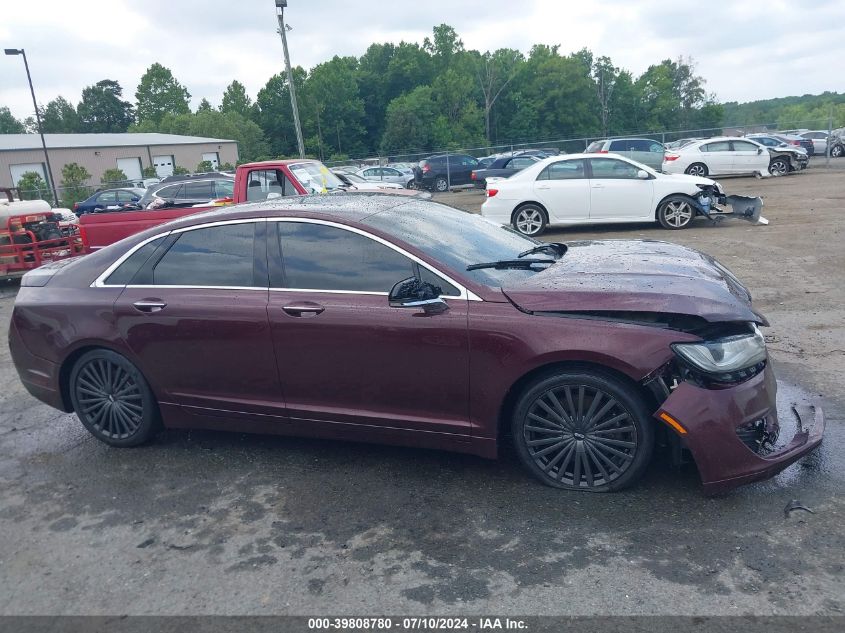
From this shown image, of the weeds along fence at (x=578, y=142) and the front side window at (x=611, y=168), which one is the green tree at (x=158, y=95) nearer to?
the weeds along fence at (x=578, y=142)

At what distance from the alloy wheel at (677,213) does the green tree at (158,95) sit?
11078 cm

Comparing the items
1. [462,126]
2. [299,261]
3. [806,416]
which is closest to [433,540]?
[299,261]

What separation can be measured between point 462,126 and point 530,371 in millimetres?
76744

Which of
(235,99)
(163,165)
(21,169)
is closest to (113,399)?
(21,169)

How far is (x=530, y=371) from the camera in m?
3.90

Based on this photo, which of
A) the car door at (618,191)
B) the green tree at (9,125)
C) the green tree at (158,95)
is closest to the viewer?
the car door at (618,191)

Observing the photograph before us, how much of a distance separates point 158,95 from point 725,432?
123 meters

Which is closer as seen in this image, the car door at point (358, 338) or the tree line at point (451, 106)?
the car door at point (358, 338)

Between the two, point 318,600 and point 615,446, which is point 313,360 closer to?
point 318,600

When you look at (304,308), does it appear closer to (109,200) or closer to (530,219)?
(530,219)

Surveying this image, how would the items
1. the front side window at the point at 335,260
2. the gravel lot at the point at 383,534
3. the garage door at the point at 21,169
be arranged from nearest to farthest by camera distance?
the gravel lot at the point at 383,534 → the front side window at the point at 335,260 → the garage door at the point at 21,169

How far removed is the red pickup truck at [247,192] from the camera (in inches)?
454

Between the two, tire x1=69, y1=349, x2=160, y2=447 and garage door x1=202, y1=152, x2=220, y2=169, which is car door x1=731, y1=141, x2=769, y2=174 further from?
garage door x1=202, y1=152, x2=220, y2=169

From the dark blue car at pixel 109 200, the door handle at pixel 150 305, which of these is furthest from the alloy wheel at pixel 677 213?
the dark blue car at pixel 109 200
